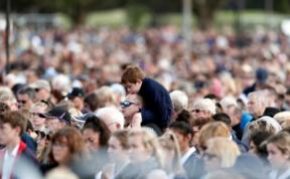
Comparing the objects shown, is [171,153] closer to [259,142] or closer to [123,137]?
[123,137]

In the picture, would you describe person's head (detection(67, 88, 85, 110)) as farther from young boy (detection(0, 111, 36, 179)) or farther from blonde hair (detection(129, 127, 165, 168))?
blonde hair (detection(129, 127, 165, 168))

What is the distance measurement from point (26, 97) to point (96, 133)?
19.7 ft

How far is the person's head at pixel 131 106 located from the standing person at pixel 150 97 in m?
0.06

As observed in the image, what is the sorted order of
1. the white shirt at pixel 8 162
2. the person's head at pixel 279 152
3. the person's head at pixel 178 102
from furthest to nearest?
the person's head at pixel 178 102, the white shirt at pixel 8 162, the person's head at pixel 279 152

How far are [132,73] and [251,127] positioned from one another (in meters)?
1.56

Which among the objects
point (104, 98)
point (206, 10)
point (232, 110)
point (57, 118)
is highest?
point (57, 118)

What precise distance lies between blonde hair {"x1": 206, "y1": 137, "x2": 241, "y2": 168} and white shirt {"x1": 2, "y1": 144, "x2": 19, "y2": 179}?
65.2 inches

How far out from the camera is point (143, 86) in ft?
45.9

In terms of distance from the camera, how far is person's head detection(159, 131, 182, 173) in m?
10.6

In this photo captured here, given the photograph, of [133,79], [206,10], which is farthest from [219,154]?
[206,10]

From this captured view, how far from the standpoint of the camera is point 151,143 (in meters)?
10.6

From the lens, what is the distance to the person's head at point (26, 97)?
56.5 feet

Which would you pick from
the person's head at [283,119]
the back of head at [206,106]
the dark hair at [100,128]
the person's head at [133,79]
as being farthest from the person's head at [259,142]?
the back of head at [206,106]

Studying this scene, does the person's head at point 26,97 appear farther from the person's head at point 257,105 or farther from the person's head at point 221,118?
the person's head at point 221,118
